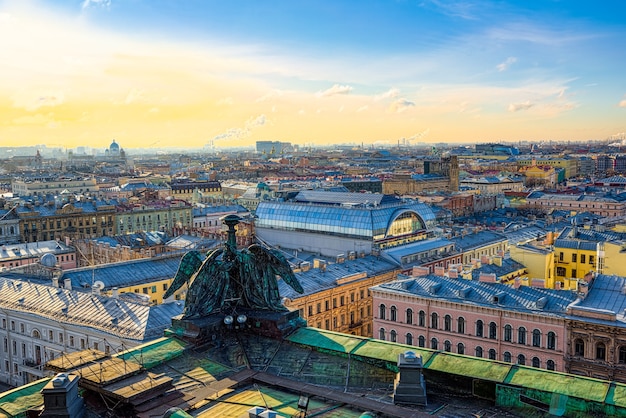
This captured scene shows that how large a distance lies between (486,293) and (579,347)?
7504 millimetres

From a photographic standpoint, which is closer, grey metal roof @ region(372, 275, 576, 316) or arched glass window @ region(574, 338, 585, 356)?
arched glass window @ region(574, 338, 585, 356)

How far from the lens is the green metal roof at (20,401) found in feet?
48.5

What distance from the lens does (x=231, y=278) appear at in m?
20.9

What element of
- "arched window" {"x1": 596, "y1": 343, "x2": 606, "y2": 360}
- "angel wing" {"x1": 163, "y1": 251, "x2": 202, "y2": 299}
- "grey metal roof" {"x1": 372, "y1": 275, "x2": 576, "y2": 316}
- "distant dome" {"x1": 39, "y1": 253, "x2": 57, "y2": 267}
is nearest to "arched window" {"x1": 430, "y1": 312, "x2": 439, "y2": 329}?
"grey metal roof" {"x1": 372, "y1": 275, "x2": 576, "y2": 316}

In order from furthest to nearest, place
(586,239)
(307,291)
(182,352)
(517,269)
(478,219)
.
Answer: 1. (478,219)
2. (586,239)
3. (517,269)
4. (307,291)
5. (182,352)

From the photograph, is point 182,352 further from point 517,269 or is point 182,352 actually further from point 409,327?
point 517,269

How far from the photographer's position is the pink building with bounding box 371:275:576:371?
143 ft

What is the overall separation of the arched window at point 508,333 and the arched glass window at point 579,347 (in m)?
4.33

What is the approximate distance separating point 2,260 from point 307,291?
45.0 m

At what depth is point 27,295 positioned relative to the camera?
168 feet

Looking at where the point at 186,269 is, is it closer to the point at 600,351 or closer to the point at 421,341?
the point at 600,351

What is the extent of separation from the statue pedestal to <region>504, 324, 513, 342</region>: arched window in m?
28.2

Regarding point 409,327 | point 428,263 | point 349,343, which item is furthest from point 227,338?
point 428,263

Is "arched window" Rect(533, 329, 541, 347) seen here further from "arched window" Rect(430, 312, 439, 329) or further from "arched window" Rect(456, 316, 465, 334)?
"arched window" Rect(430, 312, 439, 329)
